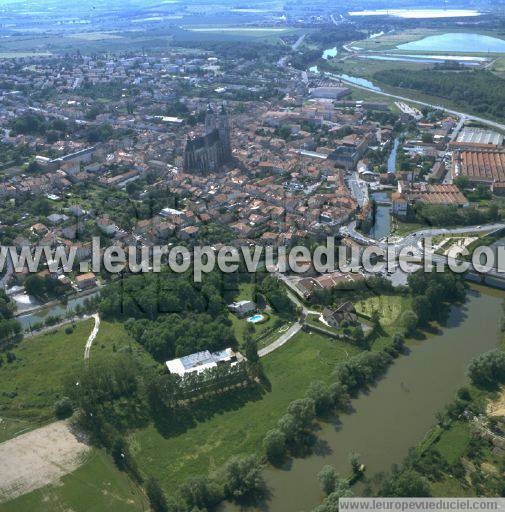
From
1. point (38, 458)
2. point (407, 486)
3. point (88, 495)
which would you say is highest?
point (407, 486)

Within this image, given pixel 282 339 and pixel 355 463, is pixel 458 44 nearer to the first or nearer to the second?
pixel 282 339

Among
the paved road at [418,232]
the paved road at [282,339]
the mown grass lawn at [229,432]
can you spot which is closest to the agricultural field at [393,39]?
the paved road at [418,232]

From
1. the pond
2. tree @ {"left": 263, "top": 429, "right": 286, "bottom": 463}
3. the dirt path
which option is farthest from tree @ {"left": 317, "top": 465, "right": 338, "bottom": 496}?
the pond

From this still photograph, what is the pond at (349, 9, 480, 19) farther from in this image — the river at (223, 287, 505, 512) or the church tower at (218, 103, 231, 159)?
the river at (223, 287, 505, 512)

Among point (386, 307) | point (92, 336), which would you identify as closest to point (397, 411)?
point (386, 307)

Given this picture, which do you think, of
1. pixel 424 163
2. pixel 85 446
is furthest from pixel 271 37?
pixel 85 446

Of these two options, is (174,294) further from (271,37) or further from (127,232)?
(271,37)

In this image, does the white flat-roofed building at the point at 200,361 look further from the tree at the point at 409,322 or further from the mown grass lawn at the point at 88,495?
the tree at the point at 409,322
